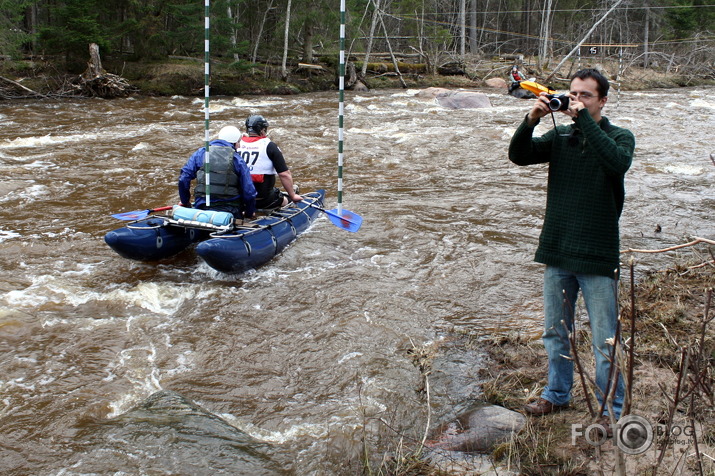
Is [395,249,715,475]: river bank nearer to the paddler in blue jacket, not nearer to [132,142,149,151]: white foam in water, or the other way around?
the paddler in blue jacket

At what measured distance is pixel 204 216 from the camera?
20.5ft

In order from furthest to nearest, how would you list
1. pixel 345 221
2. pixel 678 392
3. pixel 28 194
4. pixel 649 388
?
pixel 28 194, pixel 345 221, pixel 649 388, pixel 678 392

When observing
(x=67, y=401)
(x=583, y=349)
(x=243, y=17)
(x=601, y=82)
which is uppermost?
(x=243, y=17)

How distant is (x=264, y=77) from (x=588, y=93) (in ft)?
70.7

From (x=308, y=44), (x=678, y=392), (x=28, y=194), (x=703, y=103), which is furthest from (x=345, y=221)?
(x=308, y=44)

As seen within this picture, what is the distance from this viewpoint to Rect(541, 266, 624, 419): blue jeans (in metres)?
3.01

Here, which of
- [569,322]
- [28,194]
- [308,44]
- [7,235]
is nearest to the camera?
[569,322]

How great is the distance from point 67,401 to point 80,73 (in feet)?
64.5

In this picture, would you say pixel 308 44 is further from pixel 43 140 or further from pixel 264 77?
pixel 43 140

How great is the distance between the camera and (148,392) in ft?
14.0

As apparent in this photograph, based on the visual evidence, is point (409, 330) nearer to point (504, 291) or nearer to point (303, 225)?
point (504, 291)

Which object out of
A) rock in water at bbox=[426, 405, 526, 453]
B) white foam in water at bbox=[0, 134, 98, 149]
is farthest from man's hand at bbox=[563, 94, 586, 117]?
white foam in water at bbox=[0, 134, 98, 149]

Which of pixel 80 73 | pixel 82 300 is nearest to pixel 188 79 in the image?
pixel 80 73

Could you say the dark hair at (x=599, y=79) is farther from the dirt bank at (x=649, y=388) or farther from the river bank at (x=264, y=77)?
the river bank at (x=264, y=77)
